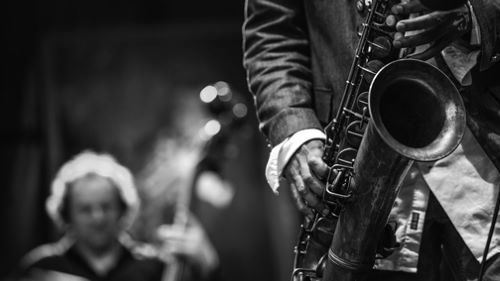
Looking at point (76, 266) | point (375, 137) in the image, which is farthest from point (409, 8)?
point (76, 266)

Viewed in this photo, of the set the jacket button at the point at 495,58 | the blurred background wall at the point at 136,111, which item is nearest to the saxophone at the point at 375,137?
the jacket button at the point at 495,58

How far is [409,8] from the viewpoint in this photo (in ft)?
6.18

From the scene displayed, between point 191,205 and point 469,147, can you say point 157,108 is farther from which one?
point 469,147

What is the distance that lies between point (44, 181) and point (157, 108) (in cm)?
98

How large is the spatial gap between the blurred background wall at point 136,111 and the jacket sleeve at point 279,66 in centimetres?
308

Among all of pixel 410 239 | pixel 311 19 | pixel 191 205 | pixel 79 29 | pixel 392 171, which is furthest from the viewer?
pixel 79 29

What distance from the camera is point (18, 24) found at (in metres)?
5.68

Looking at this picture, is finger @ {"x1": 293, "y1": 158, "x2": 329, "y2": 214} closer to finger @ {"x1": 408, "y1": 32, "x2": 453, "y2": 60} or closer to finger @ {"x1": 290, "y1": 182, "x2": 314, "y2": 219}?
finger @ {"x1": 290, "y1": 182, "x2": 314, "y2": 219}

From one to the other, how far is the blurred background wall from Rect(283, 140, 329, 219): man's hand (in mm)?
3331

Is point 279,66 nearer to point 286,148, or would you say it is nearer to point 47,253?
point 286,148

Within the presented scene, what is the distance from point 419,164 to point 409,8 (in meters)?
0.41

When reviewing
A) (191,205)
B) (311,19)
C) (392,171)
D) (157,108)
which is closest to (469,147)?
(392,171)

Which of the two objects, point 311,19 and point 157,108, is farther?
point 157,108

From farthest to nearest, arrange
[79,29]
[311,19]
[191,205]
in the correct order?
[79,29] → [191,205] → [311,19]
